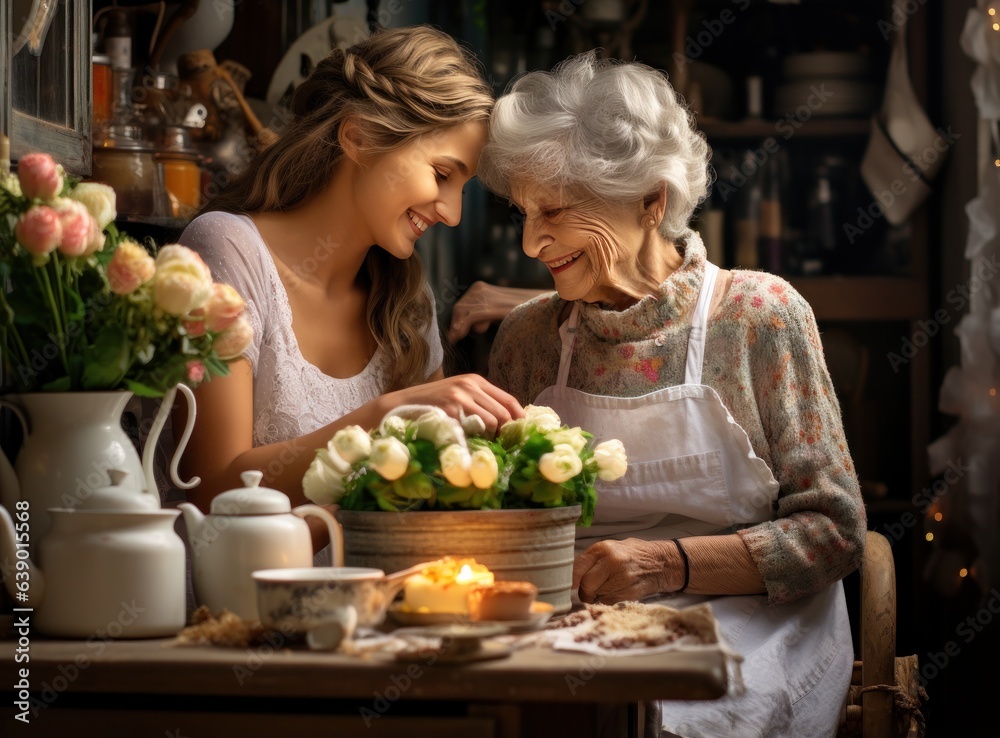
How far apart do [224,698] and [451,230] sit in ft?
9.69

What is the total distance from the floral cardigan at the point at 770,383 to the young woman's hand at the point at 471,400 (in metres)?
0.45

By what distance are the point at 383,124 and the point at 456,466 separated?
A: 912 millimetres

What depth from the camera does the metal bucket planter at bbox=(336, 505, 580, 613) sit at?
129cm

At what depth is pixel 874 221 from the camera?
3.77 m

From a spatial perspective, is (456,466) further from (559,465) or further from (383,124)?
(383,124)

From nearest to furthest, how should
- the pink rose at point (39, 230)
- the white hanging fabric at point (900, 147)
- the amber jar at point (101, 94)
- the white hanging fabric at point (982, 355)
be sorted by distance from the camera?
the pink rose at point (39, 230) < the amber jar at point (101, 94) < the white hanging fabric at point (982, 355) < the white hanging fabric at point (900, 147)

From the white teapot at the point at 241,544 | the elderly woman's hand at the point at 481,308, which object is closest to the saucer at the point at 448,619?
the white teapot at the point at 241,544

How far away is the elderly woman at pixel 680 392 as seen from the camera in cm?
178

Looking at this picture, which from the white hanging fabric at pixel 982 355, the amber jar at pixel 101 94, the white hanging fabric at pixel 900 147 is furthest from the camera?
the white hanging fabric at pixel 900 147

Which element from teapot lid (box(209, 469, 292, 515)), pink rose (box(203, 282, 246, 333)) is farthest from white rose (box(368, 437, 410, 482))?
pink rose (box(203, 282, 246, 333))

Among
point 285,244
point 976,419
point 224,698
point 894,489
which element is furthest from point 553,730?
point 894,489

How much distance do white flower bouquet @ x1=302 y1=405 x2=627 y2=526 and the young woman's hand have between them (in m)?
0.11

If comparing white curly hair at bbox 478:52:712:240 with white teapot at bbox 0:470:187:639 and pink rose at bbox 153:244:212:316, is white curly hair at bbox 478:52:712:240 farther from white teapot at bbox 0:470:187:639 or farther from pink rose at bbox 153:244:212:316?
white teapot at bbox 0:470:187:639

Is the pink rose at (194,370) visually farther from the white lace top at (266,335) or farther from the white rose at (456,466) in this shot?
the white lace top at (266,335)
